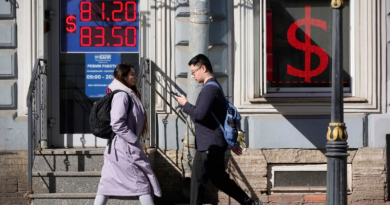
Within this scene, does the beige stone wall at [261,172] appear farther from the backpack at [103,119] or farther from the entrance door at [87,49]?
the backpack at [103,119]

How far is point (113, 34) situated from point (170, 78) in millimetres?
1048

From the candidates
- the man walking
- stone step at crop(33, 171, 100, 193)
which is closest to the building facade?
stone step at crop(33, 171, 100, 193)

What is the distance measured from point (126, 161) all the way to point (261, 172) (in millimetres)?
3152

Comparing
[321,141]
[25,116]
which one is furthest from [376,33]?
[25,116]

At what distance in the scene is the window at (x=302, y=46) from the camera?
961 centimetres

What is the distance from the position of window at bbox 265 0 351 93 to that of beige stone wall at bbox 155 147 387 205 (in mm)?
917

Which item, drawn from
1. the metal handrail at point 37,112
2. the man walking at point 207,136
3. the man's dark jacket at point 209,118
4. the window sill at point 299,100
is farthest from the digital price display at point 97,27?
the man's dark jacket at point 209,118

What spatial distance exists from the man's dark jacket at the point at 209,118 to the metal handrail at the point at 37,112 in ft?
7.53

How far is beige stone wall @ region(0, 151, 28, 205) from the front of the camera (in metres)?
9.31

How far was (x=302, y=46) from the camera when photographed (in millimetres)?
9641

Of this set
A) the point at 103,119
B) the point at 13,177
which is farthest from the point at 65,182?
the point at 103,119

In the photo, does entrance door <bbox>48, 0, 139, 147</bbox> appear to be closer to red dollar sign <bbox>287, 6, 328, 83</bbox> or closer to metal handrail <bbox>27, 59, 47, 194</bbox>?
metal handrail <bbox>27, 59, 47, 194</bbox>

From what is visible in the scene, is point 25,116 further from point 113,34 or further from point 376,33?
point 376,33

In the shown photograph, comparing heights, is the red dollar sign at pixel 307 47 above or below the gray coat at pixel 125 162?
above
